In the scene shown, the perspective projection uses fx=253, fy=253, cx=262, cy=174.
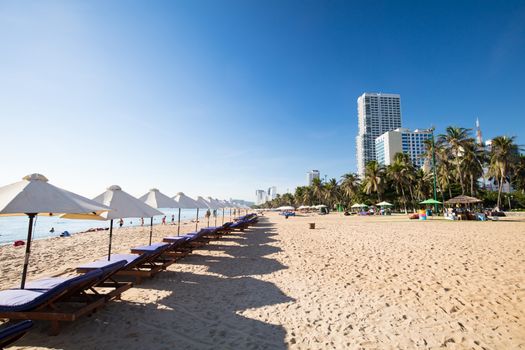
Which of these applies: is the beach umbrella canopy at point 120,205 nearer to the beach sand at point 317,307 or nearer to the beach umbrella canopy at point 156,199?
the beach sand at point 317,307

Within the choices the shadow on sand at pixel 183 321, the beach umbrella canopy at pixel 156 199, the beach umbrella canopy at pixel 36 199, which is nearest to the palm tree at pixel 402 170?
the beach umbrella canopy at pixel 156 199

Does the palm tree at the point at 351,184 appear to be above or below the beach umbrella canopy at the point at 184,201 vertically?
above

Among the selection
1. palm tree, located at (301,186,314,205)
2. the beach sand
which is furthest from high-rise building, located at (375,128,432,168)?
the beach sand

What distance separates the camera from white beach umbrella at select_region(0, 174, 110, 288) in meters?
3.65

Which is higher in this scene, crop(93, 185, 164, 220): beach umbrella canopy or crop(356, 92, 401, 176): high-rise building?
crop(356, 92, 401, 176): high-rise building

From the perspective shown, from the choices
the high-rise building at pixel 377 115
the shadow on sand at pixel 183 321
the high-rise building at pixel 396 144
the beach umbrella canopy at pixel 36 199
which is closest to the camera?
the shadow on sand at pixel 183 321

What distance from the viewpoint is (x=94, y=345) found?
3.44 m

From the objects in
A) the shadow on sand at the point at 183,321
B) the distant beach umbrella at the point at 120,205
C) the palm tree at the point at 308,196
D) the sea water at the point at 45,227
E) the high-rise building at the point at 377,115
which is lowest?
the sea water at the point at 45,227

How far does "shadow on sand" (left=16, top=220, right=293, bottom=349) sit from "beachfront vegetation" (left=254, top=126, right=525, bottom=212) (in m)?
28.5

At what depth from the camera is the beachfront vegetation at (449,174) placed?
34344 millimetres

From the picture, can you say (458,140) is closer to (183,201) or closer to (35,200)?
(183,201)

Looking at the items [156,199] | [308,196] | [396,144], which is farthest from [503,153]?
[396,144]

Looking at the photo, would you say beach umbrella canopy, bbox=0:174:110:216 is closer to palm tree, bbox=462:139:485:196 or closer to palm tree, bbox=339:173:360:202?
palm tree, bbox=462:139:485:196

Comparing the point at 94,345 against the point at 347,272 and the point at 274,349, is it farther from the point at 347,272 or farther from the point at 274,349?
the point at 347,272
